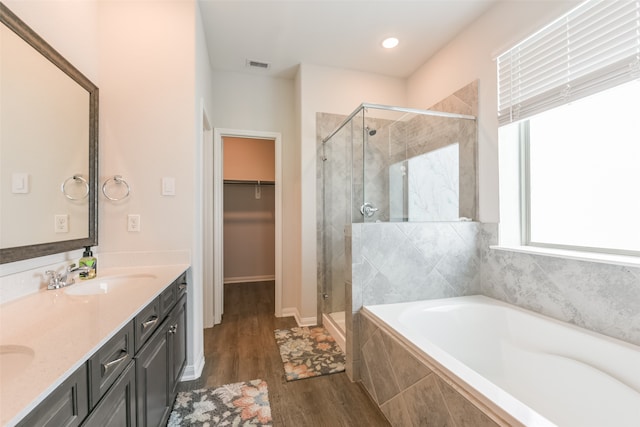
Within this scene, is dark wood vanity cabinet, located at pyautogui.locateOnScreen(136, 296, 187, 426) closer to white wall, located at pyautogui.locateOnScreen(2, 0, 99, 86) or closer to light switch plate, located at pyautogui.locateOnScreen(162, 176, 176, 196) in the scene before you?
light switch plate, located at pyautogui.locateOnScreen(162, 176, 176, 196)

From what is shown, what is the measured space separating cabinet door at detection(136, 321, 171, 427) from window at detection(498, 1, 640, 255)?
7.89ft

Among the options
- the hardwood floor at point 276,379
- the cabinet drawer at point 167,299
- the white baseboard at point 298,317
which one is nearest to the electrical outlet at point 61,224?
the cabinet drawer at point 167,299

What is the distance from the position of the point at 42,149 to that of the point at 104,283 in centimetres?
76

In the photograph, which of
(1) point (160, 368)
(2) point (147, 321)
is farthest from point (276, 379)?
(2) point (147, 321)

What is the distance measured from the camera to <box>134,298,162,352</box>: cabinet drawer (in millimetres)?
1115

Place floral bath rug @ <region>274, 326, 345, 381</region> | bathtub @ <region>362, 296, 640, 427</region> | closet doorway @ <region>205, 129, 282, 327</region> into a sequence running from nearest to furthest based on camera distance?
bathtub @ <region>362, 296, 640, 427</region> → floral bath rug @ <region>274, 326, 345, 381</region> → closet doorway @ <region>205, 129, 282, 327</region>

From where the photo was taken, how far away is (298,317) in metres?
3.01

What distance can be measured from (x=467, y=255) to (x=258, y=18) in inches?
103

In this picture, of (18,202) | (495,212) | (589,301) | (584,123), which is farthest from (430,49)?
(18,202)

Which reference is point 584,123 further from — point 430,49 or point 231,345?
point 231,345

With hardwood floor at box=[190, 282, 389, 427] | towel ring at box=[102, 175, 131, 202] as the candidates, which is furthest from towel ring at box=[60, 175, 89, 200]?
hardwood floor at box=[190, 282, 389, 427]

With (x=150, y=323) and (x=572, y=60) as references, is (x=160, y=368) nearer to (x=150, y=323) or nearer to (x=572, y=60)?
(x=150, y=323)

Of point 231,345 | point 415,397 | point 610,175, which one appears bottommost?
point 231,345

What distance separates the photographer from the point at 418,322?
1.86 m
